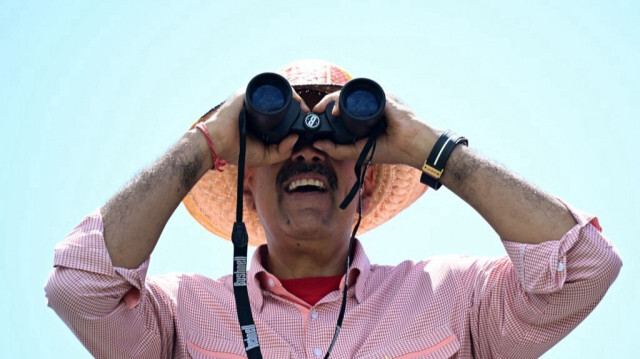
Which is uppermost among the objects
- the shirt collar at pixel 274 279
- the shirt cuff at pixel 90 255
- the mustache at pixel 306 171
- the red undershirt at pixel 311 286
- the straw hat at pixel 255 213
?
the mustache at pixel 306 171

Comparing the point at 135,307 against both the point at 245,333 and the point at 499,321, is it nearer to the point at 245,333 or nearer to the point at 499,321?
the point at 245,333

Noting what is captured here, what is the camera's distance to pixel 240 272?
11.3 feet

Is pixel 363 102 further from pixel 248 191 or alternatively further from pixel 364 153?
pixel 248 191

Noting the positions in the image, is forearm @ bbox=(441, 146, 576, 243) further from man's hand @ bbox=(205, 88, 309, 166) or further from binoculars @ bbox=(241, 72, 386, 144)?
man's hand @ bbox=(205, 88, 309, 166)

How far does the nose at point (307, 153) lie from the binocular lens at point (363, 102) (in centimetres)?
41

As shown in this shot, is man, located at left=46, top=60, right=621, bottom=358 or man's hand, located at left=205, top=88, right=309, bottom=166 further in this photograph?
man's hand, located at left=205, top=88, right=309, bottom=166

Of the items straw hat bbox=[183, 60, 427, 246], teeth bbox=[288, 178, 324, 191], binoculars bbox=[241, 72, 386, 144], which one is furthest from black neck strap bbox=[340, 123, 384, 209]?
straw hat bbox=[183, 60, 427, 246]

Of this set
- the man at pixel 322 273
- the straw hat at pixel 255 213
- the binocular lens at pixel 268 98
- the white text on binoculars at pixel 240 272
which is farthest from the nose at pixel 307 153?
the white text on binoculars at pixel 240 272

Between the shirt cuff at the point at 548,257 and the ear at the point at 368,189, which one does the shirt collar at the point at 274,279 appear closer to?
the ear at the point at 368,189

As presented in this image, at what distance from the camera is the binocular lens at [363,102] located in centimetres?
366

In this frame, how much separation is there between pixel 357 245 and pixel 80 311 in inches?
55.5

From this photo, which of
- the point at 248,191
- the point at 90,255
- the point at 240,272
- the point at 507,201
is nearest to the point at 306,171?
the point at 248,191

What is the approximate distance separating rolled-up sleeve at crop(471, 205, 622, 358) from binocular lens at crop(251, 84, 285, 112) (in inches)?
41.8

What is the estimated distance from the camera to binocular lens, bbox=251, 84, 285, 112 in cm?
363
